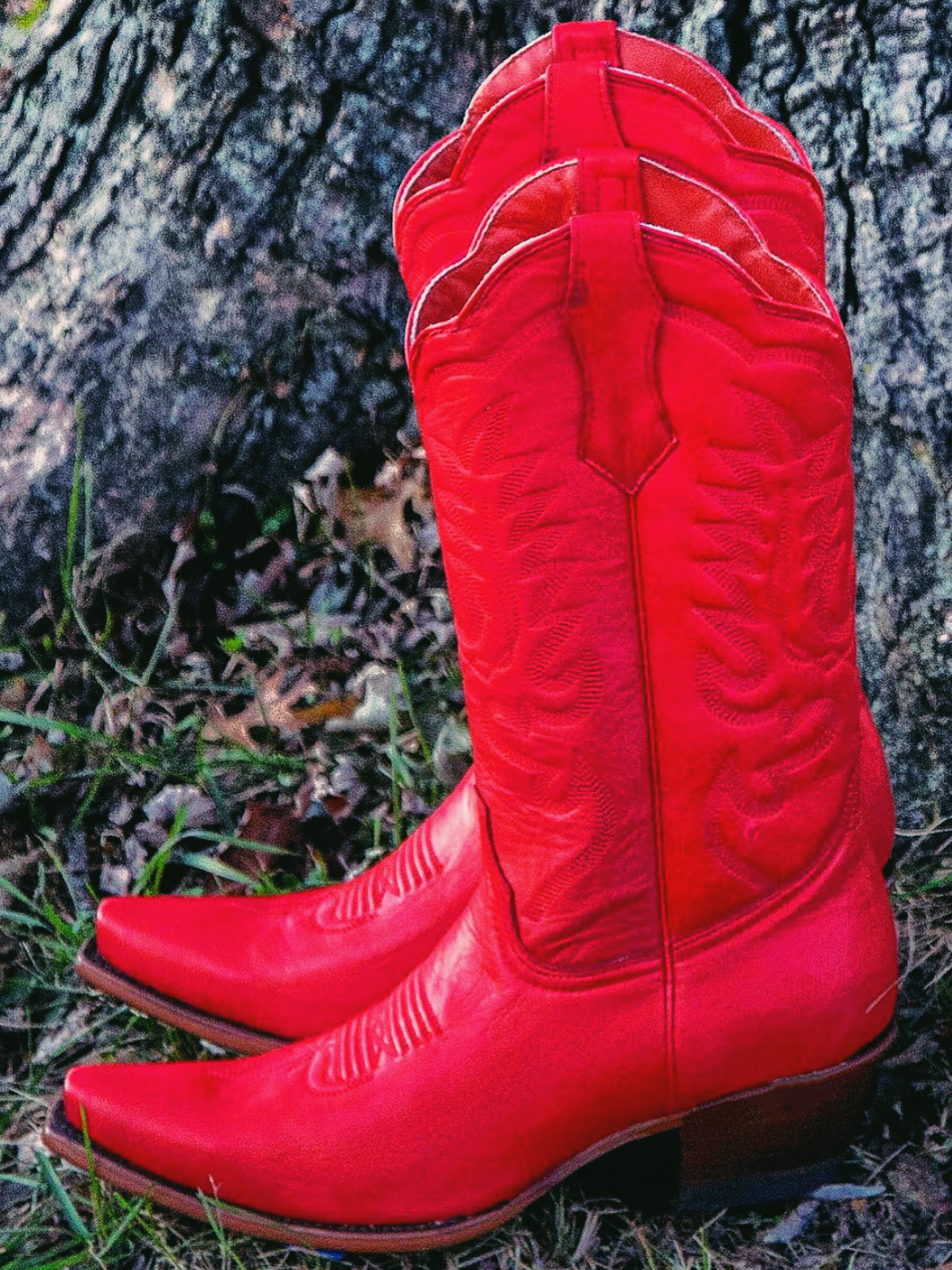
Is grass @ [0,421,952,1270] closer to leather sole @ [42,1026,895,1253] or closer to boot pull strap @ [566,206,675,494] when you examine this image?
leather sole @ [42,1026,895,1253]

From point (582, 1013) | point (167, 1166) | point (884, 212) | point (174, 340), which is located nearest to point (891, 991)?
point (582, 1013)

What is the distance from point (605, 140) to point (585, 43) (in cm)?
12

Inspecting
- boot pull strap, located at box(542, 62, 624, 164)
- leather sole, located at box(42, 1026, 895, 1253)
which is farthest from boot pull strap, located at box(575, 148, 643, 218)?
leather sole, located at box(42, 1026, 895, 1253)

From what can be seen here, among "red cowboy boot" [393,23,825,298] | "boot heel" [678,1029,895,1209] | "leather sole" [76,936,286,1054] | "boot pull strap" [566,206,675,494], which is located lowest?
"leather sole" [76,936,286,1054]

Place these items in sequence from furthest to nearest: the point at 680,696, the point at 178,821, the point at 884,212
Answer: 1. the point at 178,821
2. the point at 884,212
3. the point at 680,696

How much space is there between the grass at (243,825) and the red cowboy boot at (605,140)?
→ 33.4 inches

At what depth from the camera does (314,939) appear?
163 cm

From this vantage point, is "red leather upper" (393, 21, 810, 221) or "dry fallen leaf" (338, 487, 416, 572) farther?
"dry fallen leaf" (338, 487, 416, 572)

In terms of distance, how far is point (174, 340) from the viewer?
222 cm

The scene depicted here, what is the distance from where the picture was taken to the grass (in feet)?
4.55

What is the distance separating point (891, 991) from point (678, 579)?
504 mm

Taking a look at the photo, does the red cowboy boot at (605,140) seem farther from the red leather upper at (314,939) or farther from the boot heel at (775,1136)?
the boot heel at (775,1136)

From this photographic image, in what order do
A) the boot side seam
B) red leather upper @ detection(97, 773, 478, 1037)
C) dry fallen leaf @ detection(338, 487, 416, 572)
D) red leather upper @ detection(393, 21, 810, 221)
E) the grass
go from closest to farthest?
the boot side seam → red leather upper @ detection(393, 21, 810, 221) → the grass → red leather upper @ detection(97, 773, 478, 1037) → dry fallen leaf @ detection(338, 487, 416, 572)

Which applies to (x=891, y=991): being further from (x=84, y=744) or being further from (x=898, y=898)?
(x=84, y=744)
